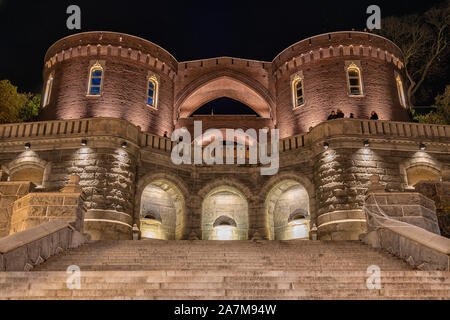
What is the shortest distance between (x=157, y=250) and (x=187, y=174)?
32.2 ft

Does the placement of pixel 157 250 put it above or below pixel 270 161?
below

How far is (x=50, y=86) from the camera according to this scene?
27.3 metres

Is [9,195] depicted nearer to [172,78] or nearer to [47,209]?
[47,209]

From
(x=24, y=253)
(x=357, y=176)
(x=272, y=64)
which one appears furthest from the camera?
(x=272, y=64)

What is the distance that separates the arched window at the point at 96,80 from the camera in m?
25.6

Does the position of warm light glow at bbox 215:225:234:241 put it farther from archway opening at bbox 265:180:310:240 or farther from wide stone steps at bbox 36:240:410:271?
wide stone steps at bbox 36:240:410:271

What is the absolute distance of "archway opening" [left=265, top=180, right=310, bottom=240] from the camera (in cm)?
2202

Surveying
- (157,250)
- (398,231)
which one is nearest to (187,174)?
(157,250)

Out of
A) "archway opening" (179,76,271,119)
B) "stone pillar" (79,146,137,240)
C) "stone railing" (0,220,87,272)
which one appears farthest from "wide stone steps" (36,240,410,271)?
"archway opening" (179,76,271,119)

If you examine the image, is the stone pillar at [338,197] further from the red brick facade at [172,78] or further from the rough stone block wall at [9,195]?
the rough stone block wall at [9,195]

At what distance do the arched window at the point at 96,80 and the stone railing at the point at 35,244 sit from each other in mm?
13824

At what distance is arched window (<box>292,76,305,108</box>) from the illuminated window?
793 cm

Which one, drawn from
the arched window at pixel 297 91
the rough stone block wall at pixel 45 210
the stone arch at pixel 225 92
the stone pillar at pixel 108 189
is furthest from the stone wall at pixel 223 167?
the stone arch at pixel 225 92
